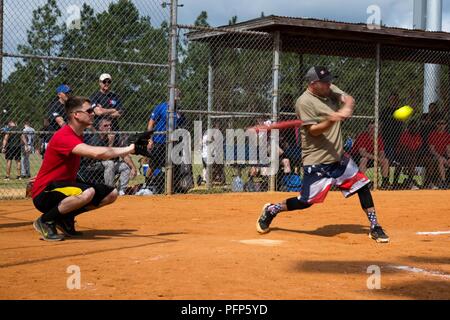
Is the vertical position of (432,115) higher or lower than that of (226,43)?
lower

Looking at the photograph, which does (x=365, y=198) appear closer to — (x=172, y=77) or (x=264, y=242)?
(x=264, y=242)

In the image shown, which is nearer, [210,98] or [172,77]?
[172,77]

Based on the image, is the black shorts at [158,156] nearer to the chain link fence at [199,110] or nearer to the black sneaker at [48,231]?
the chain link fence at [199,110]

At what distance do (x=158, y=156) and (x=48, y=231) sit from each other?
6.01 meters

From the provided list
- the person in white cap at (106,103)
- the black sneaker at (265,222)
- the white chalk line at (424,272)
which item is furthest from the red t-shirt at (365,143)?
the white chalk line at (424,272)

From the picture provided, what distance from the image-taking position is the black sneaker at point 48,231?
325 inches

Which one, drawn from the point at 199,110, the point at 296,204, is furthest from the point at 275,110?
the point at 296,204

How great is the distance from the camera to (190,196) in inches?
547

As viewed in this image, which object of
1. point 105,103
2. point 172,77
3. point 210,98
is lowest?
point 105,103

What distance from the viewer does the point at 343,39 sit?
17.0m

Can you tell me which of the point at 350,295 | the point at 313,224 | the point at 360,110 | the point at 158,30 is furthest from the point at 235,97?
the point at 350,295

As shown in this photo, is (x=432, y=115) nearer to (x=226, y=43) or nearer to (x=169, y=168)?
(x=226, y=43)

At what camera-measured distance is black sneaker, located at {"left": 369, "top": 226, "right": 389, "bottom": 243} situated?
8.48 meters
